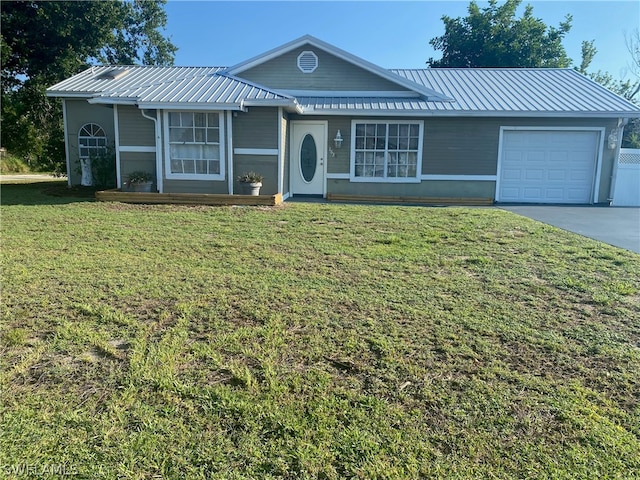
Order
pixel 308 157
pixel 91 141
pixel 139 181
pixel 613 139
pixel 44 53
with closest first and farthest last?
1. pixel 139 181
2. pixel 613 139
3. pixel 308 157
4. pixel 91 141
5. pixel 44 53

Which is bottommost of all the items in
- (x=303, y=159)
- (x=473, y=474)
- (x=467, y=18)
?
(x=473, y=474)

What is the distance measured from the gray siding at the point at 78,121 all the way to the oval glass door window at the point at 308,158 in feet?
20.3

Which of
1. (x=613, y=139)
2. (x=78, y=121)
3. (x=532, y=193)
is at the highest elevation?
(x=78, y=121)

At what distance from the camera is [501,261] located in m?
5.62

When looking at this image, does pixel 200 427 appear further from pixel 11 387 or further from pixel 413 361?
pixel 413 361

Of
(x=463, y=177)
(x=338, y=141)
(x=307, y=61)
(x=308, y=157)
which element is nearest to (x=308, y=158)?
(x=308, y=157)

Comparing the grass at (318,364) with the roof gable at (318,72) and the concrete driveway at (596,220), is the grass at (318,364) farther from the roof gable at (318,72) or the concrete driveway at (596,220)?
the roof gable at (318,72)

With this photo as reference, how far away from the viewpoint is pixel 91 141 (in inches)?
560

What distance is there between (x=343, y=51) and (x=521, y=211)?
6.82 m

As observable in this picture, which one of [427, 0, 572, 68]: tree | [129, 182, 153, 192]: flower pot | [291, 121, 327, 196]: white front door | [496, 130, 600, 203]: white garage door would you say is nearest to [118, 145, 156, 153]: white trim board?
[129, 182, 153, 192]: flower pot

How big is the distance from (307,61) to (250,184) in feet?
16.5

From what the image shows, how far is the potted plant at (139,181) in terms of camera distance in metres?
11.0

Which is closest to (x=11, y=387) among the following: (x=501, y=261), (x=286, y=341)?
(x=286, y=341)

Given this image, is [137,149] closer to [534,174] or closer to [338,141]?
[338,141]
